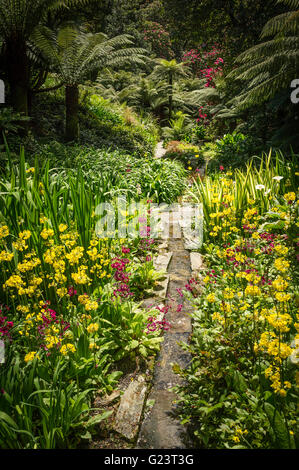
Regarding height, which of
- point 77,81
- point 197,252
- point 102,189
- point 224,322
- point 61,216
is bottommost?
point 224,322

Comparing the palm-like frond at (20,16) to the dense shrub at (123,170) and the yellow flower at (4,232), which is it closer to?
the dense shrub at (123,170)

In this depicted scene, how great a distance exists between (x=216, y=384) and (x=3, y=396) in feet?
3.46

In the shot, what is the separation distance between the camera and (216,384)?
1.62 m

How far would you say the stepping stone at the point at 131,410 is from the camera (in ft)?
4.76

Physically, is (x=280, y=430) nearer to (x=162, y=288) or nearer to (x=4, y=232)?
(x=162, y=288)

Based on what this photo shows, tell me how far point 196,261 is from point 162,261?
35cm

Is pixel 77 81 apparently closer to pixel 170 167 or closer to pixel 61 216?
pixel 170 167

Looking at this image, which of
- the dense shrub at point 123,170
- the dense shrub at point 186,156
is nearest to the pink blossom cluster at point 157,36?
the dense shrub at point 186,156

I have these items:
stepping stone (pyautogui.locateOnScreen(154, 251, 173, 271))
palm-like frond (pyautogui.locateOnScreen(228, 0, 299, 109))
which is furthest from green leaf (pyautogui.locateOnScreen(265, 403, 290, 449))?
palm-like frond (pyautogui.locateOnScreen(228, 0, 299, 109))

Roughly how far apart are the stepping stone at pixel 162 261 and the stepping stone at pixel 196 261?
24 centimetres

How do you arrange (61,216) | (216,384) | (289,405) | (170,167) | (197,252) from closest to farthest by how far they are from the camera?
(289,405)
(216,384)
(61,216)
(197,252)
(170,167)

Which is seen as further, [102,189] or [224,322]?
[102,189]

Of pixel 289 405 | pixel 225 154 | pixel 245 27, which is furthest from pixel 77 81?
pixel 289 405

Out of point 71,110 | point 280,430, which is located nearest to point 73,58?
point 71,110
